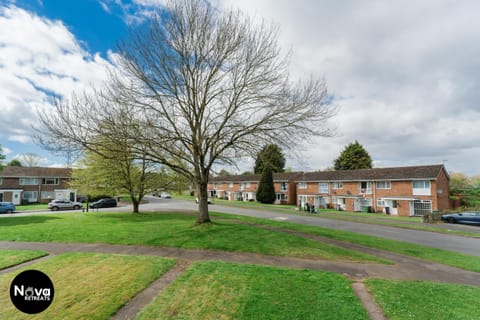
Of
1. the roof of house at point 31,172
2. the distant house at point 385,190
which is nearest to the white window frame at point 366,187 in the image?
the distant house at point 385,190

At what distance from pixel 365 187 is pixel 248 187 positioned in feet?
87.1

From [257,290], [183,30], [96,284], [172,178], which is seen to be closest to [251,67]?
[183,30]

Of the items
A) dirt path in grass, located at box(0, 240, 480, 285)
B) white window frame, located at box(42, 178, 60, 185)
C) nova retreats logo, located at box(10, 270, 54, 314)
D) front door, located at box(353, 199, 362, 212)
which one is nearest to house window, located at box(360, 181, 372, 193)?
front door, located at box(353, 199, 362, 212)

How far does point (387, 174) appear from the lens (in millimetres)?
34719

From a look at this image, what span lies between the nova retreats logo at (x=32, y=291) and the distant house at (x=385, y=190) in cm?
3939

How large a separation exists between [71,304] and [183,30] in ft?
41.8

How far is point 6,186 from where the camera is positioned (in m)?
38.5

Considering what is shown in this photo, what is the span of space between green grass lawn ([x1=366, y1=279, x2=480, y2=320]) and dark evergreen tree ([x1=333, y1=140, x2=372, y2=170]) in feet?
170

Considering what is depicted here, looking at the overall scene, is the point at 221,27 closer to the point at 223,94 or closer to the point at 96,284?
the point at 223,94

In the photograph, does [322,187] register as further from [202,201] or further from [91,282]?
[91,282]

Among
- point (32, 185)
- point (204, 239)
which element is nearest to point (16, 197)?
point (32, 185)

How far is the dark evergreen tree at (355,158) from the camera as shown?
53.8 metres

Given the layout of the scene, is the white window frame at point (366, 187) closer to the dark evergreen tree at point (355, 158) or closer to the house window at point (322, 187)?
the house window at point (322, 187)

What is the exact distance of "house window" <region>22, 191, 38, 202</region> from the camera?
39.9 meters
